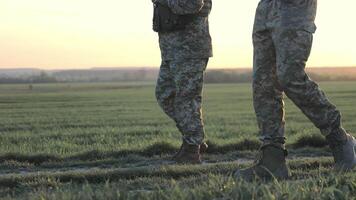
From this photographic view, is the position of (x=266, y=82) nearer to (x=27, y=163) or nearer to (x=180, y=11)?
(x=180, y=11)

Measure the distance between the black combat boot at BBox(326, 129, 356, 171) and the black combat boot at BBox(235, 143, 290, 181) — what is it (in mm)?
400

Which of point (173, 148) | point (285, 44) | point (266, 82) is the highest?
point (285, 44)

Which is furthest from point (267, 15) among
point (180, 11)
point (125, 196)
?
point (125, 196)

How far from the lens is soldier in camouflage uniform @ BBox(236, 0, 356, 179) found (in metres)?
4.71


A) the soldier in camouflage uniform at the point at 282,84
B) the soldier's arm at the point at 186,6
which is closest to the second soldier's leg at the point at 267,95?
the soldier in camouflage uniform at the point at 282,84

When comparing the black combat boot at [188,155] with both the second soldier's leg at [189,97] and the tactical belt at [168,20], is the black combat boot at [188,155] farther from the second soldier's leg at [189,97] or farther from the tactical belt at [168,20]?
the tactical belt at [168,20]

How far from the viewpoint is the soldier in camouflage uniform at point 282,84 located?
4.71 metres

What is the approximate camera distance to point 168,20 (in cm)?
648

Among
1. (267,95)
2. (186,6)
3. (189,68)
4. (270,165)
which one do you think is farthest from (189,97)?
(270,165)

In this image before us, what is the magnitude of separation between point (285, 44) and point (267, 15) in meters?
0.29

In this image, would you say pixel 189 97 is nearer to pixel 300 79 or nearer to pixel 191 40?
pixel 191 40

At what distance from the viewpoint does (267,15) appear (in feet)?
15.9

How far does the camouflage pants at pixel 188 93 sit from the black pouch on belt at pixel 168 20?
35 cm

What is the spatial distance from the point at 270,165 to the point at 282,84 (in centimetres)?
64
